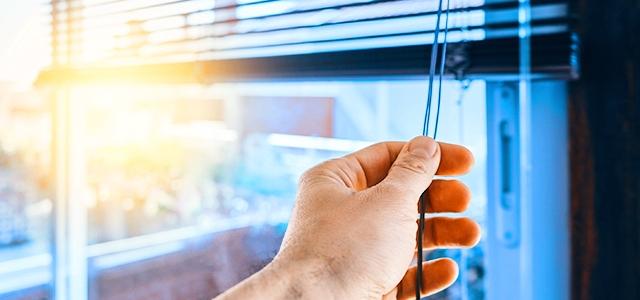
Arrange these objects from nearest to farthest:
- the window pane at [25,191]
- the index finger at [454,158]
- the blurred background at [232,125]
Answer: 1. the index finger at [454,158]
2. the blurred background at [232,125]
3. the window pane at [25,191]

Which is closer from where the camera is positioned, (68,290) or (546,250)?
(546,250)

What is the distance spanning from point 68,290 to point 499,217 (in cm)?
138

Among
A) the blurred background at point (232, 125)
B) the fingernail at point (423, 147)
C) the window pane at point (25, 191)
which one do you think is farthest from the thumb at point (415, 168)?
the window pane at point (25, 191)

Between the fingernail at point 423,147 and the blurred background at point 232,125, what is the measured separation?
26 cm

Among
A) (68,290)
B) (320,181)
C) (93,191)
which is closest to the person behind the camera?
(320,181)

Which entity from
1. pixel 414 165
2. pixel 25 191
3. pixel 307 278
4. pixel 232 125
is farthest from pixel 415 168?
pixel 25 191

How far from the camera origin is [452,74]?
0.78m

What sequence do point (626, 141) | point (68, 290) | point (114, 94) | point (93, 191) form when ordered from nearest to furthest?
point (626, 141)
point (68, 290)
point (114, 94)
point (93, 191)

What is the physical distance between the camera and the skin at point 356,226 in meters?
0.43

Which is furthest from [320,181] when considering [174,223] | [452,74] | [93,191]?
[93,191]

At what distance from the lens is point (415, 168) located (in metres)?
0.50

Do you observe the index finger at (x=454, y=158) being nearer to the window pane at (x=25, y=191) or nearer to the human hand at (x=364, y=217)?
the human hand at (x=364, y=217)

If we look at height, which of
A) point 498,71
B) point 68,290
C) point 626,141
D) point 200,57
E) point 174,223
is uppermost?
point 200,57

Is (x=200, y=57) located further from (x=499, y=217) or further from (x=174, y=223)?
(x=499, y=217)
